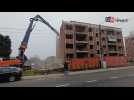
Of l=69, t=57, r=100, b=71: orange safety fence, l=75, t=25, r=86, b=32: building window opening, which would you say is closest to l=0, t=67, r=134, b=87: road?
l=69, t=57, r=100, b=71: orange safety fence

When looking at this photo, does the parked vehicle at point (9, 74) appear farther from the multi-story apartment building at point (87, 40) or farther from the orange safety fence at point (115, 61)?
the multi-story apartment building at point (87, 40)

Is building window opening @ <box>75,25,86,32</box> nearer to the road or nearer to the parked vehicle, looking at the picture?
the parked vehicle

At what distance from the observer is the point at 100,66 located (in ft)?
109

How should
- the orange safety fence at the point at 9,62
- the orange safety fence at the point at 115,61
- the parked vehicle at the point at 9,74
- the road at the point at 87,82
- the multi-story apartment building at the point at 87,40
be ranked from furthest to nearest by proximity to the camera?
the multi-story apartment building at the point at 87,40 < the orange safety fence at the point at 115,61 < the orange safety fence at the point at 9,62 < the parked vehicle at the point at 9,74 < the road at the point at 87,82

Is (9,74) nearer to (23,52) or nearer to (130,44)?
(23,52)

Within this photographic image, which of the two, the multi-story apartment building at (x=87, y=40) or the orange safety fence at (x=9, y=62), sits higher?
the multi-story apartment building at (x=87, y=40)

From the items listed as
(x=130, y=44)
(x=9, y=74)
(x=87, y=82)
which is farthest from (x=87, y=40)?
(x=87, y=82)

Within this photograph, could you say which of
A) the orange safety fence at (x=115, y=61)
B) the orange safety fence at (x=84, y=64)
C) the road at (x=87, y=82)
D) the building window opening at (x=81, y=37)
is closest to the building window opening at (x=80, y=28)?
the building window opening at (x=81, y=37)
